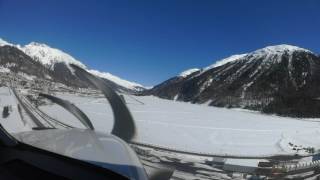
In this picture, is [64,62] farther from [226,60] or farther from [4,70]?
[226,60]

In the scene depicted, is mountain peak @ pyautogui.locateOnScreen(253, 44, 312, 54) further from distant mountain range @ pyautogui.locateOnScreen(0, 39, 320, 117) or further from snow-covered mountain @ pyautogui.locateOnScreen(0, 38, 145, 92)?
snow-covered mountain @ pyautogui.locateOnScreen(0, 38, 145, 92)

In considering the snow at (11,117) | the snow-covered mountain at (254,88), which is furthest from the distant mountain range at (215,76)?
the snow at (11,117)

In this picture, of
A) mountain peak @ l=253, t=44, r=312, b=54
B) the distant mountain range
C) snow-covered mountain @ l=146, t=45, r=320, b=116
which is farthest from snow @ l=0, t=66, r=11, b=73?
mountain peak @ l=253, t=44, r=312, b=54

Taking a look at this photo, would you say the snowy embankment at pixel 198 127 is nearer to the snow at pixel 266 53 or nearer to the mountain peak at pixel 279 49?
the snow at pixel 266 53

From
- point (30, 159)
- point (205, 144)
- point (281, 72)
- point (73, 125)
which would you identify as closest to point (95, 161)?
point (30, 159)

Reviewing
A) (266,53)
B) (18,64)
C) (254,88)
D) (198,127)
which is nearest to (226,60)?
(266,53)

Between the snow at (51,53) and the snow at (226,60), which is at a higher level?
the snow at (226,60)

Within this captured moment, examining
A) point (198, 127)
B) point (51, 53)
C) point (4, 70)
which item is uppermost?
point (51, 53)

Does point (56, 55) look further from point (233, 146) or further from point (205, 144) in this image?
point (233, 146)
